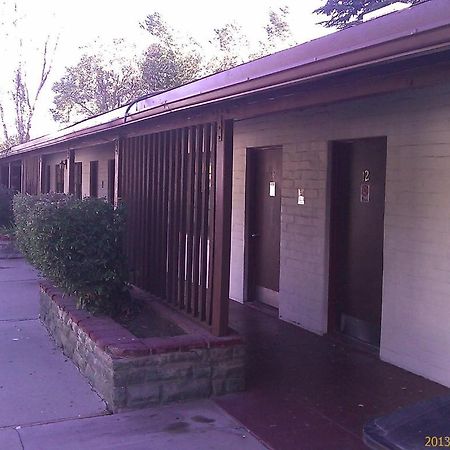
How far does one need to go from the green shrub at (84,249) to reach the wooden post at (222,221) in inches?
56.9

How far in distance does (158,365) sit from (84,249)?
6.10ft

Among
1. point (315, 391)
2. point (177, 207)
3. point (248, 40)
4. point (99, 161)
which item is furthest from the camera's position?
point (248, 40)

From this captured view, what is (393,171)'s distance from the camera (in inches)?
259

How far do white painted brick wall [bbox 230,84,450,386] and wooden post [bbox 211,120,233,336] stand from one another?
1678mm

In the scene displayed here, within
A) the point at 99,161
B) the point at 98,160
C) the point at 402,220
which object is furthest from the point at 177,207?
the point at 98,160

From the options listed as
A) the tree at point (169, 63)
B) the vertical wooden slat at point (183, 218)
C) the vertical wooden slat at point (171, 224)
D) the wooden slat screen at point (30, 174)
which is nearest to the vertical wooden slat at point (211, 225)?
the vertical wooden slat at point (183, 218)

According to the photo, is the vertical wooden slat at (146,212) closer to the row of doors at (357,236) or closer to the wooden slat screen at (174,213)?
the wooden slat screen at (174,213)

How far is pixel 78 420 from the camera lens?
206 inches

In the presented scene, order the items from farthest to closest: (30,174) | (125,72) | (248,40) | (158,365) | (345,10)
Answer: (248,40)
(125,72)
(30,174)
(345,10)
(158,365)

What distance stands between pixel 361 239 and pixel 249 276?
262 centimetres

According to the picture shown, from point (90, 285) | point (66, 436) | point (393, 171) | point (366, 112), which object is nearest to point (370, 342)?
point (393, 171)

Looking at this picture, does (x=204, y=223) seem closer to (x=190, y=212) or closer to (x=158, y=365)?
(x=190, y=212)

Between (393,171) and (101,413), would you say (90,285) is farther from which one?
(393,171)

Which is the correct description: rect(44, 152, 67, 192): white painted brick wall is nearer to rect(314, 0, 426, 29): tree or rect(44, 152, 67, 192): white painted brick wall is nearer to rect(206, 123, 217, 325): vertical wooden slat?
rect(314, 0, 426, 29): tree
